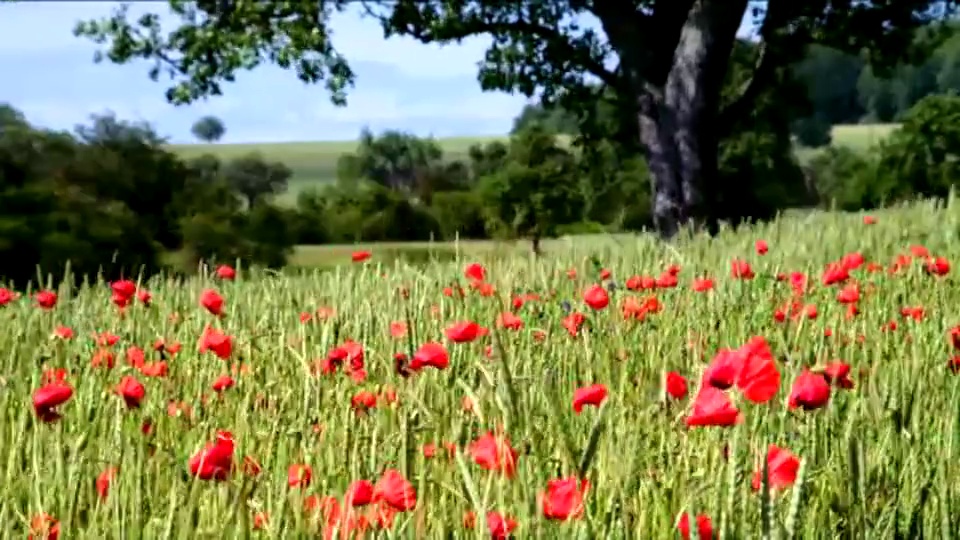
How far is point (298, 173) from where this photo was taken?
109438 mm

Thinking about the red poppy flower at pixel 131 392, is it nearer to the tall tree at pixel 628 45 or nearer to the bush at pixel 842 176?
the tall tree at pixel 628 45

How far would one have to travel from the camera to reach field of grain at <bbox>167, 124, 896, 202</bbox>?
107 metres

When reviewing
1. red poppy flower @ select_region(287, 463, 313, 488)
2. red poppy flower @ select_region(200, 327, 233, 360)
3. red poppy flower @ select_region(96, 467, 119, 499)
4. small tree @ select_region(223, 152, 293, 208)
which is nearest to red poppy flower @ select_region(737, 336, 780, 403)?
red poppy flower @ select_region(287, 463, 313, 488)

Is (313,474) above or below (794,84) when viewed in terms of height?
below

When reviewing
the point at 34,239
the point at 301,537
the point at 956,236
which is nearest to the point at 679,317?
the point at 301,537

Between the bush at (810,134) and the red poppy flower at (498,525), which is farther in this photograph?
the bush at (810,134)

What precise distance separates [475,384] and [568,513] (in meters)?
1.81

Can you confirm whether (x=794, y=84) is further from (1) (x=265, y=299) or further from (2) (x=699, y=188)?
(1) (x=265, y=299)

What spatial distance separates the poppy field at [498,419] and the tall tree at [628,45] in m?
10.1

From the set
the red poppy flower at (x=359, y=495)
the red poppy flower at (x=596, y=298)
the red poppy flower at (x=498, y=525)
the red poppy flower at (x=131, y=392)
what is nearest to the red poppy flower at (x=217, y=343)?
the red poppy flower at (x=131, y=392)

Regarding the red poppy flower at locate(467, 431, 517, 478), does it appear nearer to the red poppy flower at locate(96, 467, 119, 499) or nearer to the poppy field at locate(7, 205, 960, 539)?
the poppy field at locate(7, 205, 960, 539)

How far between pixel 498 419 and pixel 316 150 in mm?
126143

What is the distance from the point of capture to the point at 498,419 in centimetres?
303

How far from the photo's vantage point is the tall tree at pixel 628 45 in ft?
52.2
